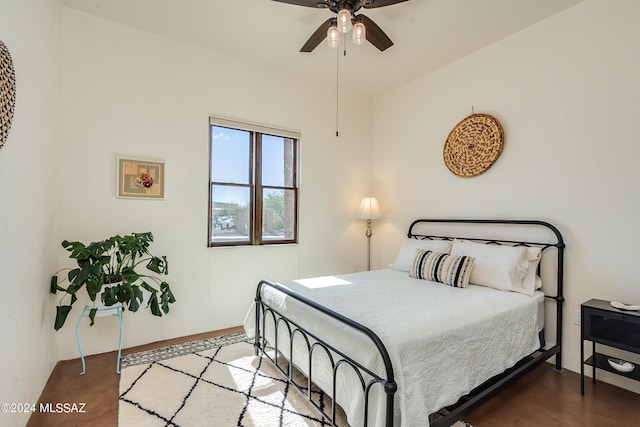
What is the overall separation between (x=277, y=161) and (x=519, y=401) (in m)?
3.17

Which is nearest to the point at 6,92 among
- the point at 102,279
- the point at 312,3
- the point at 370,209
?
the point at 102,279

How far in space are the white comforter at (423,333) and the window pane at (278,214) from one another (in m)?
1.23

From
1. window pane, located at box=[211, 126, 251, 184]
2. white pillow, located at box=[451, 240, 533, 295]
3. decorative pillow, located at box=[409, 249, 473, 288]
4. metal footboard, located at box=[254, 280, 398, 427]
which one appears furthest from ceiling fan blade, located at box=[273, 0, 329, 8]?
white pillow, located at box=[451, 240, 533, 295]

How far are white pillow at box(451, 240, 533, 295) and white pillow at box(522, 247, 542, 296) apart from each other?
0.08ft

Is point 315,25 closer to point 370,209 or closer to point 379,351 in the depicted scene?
point 370,209

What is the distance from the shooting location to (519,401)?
2.06m

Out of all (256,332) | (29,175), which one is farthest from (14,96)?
(256,332)

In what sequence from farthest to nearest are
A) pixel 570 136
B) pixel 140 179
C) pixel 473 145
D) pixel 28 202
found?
pixel 473 145
pixel 140 179
pixel 570 136
pixel 28 202

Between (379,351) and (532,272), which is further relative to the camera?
(532,272)

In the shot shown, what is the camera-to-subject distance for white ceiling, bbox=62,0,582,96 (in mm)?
2502

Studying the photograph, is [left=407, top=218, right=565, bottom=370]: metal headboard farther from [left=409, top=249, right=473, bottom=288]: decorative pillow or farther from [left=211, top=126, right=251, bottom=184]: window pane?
[left=211, top=126, right=251, bottom=184]: window pane

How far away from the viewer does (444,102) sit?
138 inches

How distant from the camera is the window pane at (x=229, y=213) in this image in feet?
10.9

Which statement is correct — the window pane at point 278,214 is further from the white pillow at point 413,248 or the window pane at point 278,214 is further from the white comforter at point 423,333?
the white pillow at point 413,248
